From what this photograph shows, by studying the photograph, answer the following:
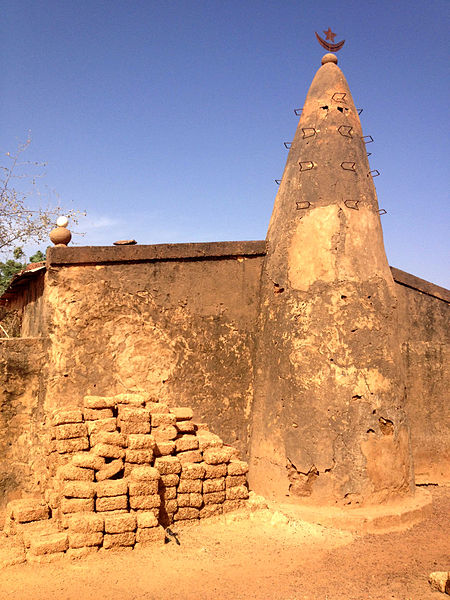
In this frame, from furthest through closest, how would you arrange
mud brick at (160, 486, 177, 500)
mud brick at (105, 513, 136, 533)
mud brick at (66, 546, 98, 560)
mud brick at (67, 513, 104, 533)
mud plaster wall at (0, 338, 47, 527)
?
mud plaster wall at (0, 338, 47, 527) < mud brick at (160, 486, 177, 500) < mud brick at (105, 513, 136, 533) < mud brick at (67, 513, 104, 533) < mud brick at (66, 546, 98, 560)

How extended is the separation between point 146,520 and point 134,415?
1.13m

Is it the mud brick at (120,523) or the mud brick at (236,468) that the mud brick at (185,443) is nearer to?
the mud brick at (236,468)

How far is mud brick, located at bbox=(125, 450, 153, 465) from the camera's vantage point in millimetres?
5859

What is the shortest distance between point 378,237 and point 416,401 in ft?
12.0

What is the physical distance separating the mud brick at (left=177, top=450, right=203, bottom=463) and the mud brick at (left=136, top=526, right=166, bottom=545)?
3.16 ft

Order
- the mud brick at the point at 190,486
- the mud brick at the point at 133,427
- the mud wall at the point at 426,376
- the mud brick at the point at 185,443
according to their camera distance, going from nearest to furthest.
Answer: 1. the mud brick at the point at 133,427
2. the mud brick at the point at 190,486
3. the mud brick at the point at 185,443
4. the mud wall at the point at 426,376

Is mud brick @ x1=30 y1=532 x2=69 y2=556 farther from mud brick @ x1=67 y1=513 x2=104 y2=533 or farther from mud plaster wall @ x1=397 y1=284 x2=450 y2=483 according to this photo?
mud plaster wall @ x1=397 y1=284 x2=450 y2=483

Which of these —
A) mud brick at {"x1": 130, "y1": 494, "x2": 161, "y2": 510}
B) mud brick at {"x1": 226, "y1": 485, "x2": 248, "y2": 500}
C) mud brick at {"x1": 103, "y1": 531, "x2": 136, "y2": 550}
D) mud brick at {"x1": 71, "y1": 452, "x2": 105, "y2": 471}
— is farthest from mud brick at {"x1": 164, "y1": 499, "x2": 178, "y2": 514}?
mud brick at {"x1": 71, "y1": 452, "x2": 105, "y2": 471}

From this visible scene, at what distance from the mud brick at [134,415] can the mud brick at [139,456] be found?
1.14 feet

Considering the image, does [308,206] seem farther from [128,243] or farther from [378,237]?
[128,243]

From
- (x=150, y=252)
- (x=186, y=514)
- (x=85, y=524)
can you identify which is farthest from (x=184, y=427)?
(x=150, y=252)

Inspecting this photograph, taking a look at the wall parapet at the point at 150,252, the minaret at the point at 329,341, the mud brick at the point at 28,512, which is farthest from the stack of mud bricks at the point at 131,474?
the wall parapet at the point at 150,252

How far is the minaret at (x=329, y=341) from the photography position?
7.07 m

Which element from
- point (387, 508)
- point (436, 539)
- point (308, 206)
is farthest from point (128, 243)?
point (436, 539)
